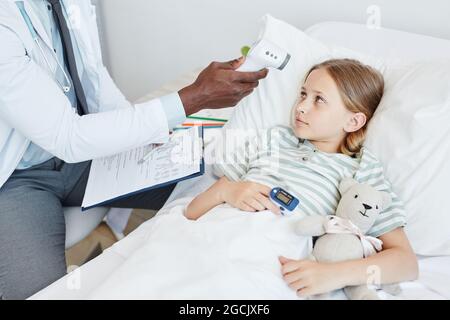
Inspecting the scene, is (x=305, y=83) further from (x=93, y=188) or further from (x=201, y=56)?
(x=201, y=56)

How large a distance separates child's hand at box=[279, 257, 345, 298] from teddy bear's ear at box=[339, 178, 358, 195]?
0.20 meters

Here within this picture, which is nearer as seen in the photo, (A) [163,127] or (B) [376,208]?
(B) [376,208]

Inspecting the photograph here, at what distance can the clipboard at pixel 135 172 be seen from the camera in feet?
3.39

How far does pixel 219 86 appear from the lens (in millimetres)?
989

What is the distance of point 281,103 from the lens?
3.89 ft

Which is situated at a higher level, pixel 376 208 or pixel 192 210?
pixel 376 208

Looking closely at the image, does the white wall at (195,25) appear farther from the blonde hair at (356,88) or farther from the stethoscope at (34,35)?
the stethoscope at (34,35)

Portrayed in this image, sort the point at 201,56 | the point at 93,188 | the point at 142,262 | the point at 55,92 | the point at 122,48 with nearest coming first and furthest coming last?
the point at 142,262, the point at 55,92, the point at 93,188, the point at 201,56, the point at 122,48

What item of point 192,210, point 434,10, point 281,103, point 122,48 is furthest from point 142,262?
point 122,48

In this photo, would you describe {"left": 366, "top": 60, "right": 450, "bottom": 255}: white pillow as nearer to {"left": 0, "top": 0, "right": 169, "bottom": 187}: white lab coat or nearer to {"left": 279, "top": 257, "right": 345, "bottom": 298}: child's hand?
{"left": 279, "top": 257, "right": 345, "bottom": 298}: child's hand

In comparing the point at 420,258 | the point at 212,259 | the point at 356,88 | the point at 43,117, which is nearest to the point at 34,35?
the point at 43,117

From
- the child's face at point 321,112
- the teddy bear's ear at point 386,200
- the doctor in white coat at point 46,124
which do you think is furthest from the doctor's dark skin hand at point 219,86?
the teddy bear's ear at point 386,200

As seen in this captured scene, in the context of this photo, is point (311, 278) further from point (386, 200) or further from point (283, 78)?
point (283, 78)

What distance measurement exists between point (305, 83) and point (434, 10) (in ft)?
1.82
